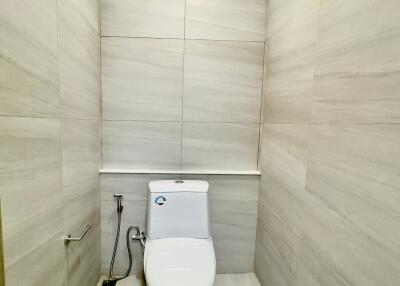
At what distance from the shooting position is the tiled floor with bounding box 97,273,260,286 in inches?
67.5

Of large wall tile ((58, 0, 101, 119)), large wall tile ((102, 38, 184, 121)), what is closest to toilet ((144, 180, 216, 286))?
large wall tile ((102, 38, 184, 121))

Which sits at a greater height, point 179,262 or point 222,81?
point 222,81

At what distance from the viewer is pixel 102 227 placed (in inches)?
68.4

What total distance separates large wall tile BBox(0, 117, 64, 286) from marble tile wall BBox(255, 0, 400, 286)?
1112 mm

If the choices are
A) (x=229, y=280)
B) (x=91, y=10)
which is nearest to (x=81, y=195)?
(x=91, y=10)

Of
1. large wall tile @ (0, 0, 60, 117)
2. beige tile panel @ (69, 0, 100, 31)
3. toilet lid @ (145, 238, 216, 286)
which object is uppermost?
beige tile panel @ (69, 0, 100, 31)

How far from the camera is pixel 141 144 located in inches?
68.1

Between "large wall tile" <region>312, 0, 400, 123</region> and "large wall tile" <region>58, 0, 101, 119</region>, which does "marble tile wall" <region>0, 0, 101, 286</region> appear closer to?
"large wall tile" <region>58, 0, 101, 119</region>

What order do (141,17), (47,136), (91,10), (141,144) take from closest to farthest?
(47,136), (91,10), (141,17), (141,144)

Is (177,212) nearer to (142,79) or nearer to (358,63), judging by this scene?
(142,79)

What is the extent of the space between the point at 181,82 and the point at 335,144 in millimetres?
1081

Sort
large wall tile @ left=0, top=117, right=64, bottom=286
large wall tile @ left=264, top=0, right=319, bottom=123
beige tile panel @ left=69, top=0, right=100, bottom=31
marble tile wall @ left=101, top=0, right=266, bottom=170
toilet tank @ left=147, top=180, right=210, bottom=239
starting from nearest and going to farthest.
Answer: large wall tile @ left=0, top=117, right=64, bottom=286, large wall tile @ left=264, top=0, right=319, bottom=123, beige tile panel @ left=69, top=0, right=100, bottom=31, toilet tank @ left=147, top=180, right=210, bottom=239, marble tile wall @ left=101, top=0, right=266, bottom=170

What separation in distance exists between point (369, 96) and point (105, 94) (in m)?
1.49

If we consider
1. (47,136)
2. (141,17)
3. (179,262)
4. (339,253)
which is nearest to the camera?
(339,253)
